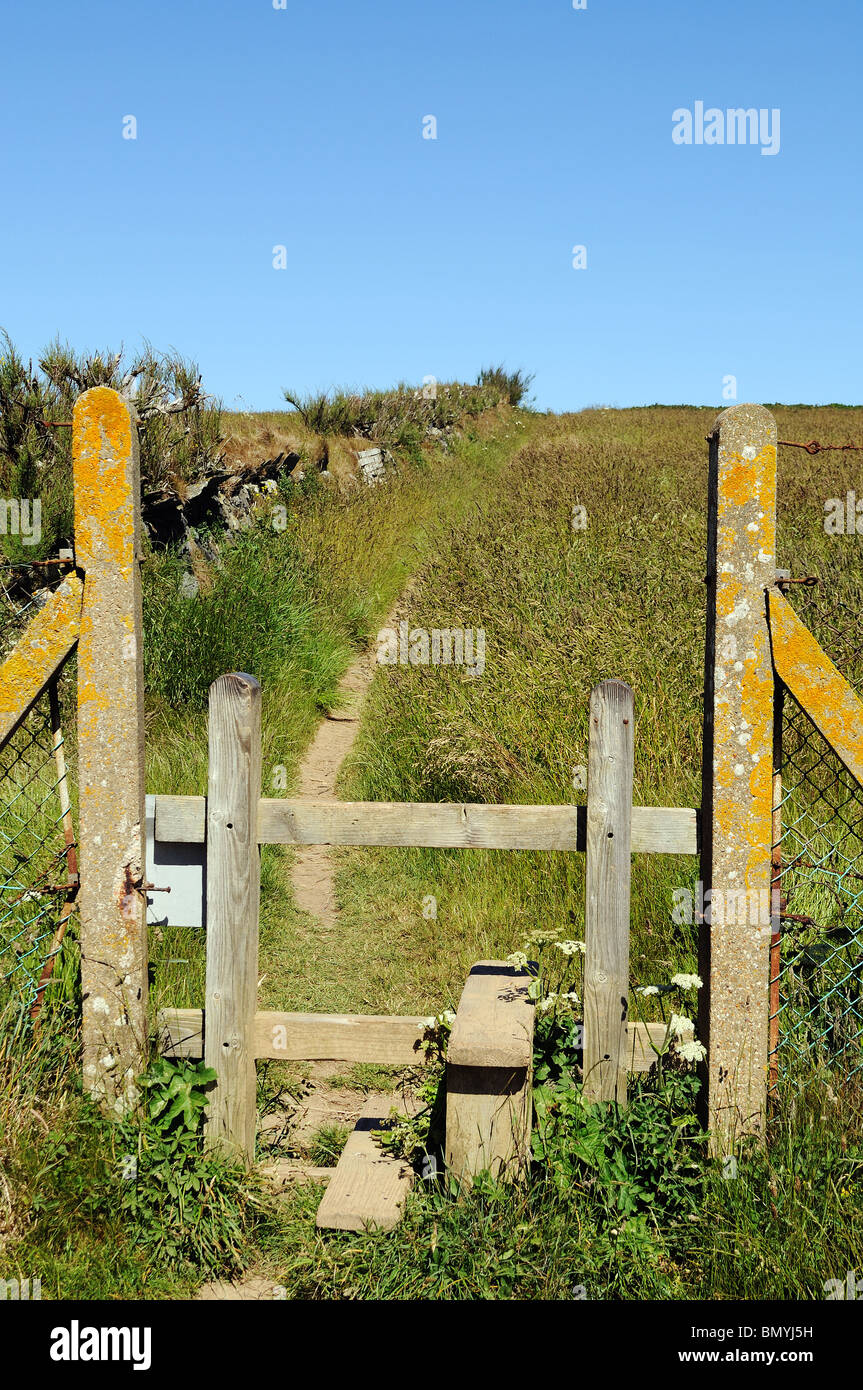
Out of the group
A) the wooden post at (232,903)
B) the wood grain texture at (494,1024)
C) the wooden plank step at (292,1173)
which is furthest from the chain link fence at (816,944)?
the wooden post at (232,903)

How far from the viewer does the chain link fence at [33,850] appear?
3.10 metres

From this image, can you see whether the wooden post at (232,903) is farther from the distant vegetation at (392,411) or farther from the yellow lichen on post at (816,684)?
the distant vegetation at (392,411)

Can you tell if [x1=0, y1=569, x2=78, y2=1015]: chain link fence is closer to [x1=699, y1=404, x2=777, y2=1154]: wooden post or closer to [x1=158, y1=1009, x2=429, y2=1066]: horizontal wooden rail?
[x1=158, y1=1009, x2=429, y2=1066]: horizontal wooden rail

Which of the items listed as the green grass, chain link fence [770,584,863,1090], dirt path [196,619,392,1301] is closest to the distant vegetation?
the green grass

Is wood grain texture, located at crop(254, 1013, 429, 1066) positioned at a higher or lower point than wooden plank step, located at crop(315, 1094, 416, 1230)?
higher

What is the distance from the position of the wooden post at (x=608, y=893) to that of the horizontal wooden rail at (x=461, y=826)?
72mm

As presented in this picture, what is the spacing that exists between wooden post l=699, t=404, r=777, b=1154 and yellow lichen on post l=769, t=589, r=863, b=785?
39 millimetres

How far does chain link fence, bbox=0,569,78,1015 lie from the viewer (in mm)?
3097

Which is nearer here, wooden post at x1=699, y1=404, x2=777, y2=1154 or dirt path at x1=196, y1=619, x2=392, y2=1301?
dirt path at x1=196, y1=619, x2=392, y2=1301

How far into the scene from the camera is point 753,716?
2.85 m

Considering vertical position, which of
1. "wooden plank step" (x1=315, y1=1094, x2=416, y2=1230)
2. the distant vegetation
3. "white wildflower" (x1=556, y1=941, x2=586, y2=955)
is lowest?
"wooden plank step" (x1=315, y1=1094, x2=416, y2=1230)

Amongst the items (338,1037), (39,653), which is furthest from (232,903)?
(39,653)
